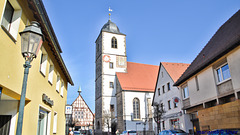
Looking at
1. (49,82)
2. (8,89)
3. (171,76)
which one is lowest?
(8,89)

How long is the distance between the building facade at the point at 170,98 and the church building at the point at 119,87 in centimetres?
1197

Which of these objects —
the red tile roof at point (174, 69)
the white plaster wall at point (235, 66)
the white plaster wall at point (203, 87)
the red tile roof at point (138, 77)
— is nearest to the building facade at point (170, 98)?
the red tile roof at point (174, 69)

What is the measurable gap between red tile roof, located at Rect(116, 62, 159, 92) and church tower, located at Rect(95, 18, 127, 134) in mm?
1936

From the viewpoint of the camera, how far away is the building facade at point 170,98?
2087cm

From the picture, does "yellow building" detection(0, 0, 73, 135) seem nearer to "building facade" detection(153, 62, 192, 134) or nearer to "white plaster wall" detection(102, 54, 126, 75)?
"building facade" detection(153, 62, 192, 134)

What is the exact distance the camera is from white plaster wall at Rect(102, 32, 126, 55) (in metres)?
46.2

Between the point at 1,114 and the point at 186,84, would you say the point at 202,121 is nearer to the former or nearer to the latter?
the point at 186,84

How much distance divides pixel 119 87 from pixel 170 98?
62.4 feet

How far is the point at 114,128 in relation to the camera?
41469 millimetres

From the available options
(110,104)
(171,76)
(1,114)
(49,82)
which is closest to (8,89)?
(1,114)

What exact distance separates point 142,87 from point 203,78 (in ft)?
94.7

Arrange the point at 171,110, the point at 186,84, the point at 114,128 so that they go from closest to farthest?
the point at 186,84, the point at 171,110, the point at 114,128

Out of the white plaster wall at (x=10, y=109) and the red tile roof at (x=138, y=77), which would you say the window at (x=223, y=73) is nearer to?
the white plaster wall at (x=10, y=109)

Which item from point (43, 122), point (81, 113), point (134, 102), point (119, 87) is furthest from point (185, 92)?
point (81, 113)
